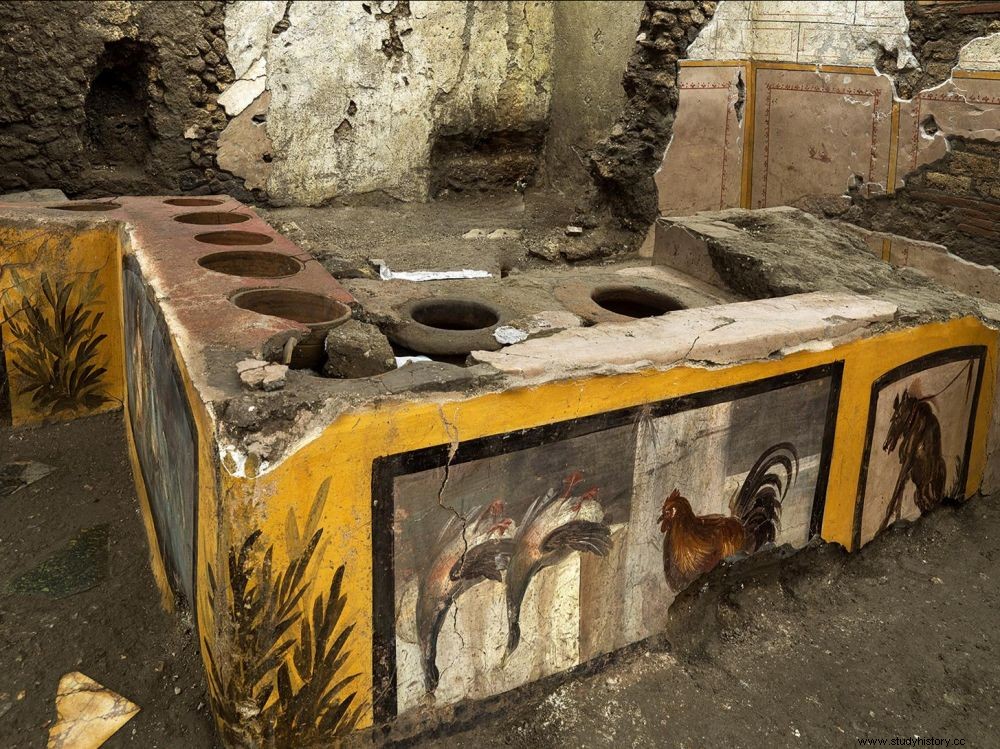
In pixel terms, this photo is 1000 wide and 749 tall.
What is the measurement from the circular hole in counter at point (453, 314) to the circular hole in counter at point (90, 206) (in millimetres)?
2096

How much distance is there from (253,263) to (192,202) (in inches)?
52.9

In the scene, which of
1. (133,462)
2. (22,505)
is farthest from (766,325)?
(22,505)

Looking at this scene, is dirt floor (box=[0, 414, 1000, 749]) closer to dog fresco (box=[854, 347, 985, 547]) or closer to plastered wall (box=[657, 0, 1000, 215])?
dog fresco (box=[854, 347, 985, 547])

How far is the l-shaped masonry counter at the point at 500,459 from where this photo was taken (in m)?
2.16

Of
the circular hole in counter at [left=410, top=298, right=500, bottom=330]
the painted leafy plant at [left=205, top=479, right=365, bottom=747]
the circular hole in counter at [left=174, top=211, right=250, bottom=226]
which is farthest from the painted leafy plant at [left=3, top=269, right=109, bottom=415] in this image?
the painted leafy plant at [left=205, top=479, right=365, bottom=747]

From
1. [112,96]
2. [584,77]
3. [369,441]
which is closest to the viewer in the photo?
[369,441]

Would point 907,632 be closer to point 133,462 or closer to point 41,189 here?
point 133,462

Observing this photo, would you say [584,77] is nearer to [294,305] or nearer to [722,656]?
[294,305]

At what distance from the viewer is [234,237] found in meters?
4.12

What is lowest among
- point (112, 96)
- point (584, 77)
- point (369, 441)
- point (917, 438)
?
point (917, 438)

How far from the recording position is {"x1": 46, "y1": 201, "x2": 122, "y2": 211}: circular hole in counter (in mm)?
4590

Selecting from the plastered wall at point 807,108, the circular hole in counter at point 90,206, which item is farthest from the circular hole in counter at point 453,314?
the plastered wall at point 807,108

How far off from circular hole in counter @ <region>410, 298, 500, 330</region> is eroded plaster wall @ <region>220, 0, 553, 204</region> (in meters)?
3.75

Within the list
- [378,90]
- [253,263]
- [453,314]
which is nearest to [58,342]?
[253,263]
